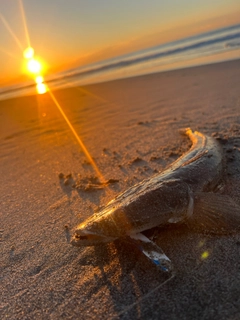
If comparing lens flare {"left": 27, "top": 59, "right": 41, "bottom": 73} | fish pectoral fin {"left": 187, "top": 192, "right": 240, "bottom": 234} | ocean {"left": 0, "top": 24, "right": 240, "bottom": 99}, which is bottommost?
fish pectoral fin {"left": 187, "top": 192, "right": 240, "bottom": 234}

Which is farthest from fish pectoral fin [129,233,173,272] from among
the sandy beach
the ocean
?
the ocean

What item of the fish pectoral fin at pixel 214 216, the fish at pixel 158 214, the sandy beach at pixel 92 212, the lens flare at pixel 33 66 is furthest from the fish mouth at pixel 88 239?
the lens flare at pixel 33 66

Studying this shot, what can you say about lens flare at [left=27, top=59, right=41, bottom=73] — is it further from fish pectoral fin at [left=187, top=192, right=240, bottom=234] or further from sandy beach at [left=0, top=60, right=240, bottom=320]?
fish pectoral fin at [left=187, top=192, right=240, bottom=234]

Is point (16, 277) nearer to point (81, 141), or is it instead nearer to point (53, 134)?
point (81, 141)

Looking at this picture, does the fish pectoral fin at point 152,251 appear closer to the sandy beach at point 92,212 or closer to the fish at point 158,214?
the fish at point 158,214

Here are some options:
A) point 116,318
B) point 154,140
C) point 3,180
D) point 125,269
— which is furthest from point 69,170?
point 116,318

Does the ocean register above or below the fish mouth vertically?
above

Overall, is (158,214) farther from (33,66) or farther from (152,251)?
(33,66)
